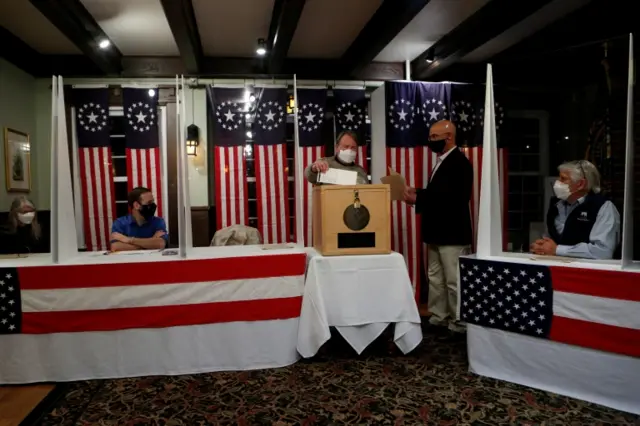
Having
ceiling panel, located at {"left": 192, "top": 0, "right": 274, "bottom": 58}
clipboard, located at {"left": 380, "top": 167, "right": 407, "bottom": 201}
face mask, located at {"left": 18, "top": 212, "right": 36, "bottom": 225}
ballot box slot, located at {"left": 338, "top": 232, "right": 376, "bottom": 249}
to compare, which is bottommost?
ballot box slot, located at {"left": 338, "top": 232, "right": 376, "bottom": 249}

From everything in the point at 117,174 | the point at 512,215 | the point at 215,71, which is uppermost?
the point at 215,71

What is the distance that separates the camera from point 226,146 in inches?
199

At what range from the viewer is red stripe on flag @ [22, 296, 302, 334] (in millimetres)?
2682

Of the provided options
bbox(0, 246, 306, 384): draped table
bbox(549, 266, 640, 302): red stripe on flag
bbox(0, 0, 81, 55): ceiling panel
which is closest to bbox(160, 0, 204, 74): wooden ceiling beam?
bbox(0, 0, 81, 55): ceiling panel

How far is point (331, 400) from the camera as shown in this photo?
248 cm

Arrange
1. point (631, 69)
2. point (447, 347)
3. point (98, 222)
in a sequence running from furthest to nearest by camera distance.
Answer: point (98, 222), point (447, 347), point (631, 69)

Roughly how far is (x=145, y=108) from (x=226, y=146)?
0.98 metres

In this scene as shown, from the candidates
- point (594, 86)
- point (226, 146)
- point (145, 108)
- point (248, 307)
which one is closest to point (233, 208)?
point (226, 146)

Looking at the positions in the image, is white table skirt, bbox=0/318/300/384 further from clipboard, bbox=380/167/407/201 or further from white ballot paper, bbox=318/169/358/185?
clipboard, bbox=380/167/407/201

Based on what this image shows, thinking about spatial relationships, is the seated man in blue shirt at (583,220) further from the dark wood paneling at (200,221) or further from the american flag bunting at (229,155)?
the dark wood paneling at (200,221)

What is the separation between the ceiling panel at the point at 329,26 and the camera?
386 centimetres

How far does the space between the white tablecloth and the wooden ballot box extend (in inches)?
2.9

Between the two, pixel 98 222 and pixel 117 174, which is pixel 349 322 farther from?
pixel 117 174

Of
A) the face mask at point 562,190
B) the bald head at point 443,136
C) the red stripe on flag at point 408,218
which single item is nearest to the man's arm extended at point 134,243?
the bald head at point 443,136
